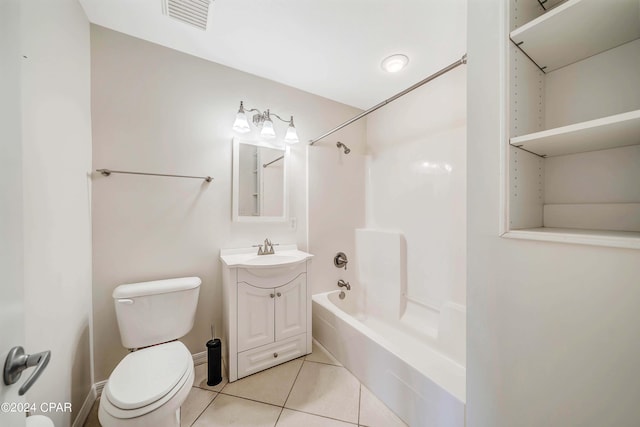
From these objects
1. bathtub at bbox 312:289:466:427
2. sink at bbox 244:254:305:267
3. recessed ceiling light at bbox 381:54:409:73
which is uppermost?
recessed ceiling light at bbox 381:54:409:73

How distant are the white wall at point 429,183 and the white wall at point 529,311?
854 mm

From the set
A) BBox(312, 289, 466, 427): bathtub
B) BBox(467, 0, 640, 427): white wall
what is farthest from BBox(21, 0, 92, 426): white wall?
BBox(467, 0, 640, 427): white wall

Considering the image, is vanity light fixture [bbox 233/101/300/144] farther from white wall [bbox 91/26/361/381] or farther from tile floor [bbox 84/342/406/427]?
tile floor [bbox 84/342/406/427]

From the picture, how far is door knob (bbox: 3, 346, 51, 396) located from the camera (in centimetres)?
46

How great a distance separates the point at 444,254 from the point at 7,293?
7.05 ft

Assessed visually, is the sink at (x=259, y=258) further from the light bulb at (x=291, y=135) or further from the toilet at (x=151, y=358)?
the light bulb at (x=291, y=135)

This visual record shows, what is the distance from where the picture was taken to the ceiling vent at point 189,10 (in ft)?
4.28

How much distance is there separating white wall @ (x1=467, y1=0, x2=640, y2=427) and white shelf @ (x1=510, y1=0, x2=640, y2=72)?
0.34 ft

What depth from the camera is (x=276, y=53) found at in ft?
5.64

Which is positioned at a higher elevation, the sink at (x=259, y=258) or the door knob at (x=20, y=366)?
the door knob at (x=20, y=366)

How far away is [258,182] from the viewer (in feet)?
6.65

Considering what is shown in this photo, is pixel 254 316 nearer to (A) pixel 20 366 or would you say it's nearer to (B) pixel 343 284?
(B) pixel 343 284

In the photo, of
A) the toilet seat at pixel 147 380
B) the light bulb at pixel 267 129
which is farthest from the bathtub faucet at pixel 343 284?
the light bulb at pixel 267 129

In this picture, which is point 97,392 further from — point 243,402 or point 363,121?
point 363,121
